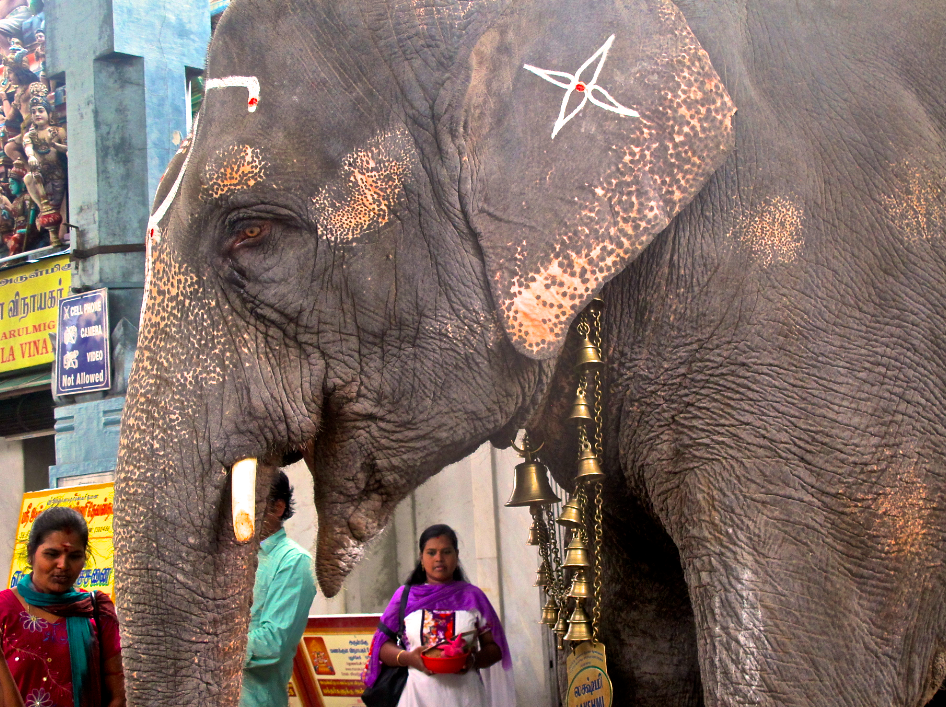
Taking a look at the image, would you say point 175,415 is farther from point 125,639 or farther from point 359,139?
point 359,139

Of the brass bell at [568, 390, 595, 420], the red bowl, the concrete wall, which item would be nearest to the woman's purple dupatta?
the red bowl

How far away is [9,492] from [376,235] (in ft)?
31.4

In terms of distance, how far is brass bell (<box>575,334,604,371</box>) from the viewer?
2131 mm

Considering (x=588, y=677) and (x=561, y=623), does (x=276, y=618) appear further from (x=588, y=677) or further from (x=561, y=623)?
(x=588, y=677)

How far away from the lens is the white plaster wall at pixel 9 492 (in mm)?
10211

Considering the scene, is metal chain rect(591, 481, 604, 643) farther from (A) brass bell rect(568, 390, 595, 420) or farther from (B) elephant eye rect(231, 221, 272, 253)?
(B) elephant eye rect(231, 221, 272, 253)

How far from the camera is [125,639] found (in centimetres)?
196

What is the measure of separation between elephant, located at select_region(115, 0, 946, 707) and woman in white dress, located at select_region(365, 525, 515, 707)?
8.18ft

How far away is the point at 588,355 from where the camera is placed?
2.13m

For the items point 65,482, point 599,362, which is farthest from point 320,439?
point 65,482

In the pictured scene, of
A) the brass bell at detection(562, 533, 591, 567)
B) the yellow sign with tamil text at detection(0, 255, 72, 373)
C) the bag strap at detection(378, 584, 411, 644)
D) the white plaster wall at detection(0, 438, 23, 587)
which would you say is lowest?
the bag strap at detection(378, 584, 411, 644)

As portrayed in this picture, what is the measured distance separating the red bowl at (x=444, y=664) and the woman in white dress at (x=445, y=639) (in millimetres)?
34

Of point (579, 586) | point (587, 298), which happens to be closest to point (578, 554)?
point (579, 586)

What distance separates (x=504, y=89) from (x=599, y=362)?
58 centimetres
